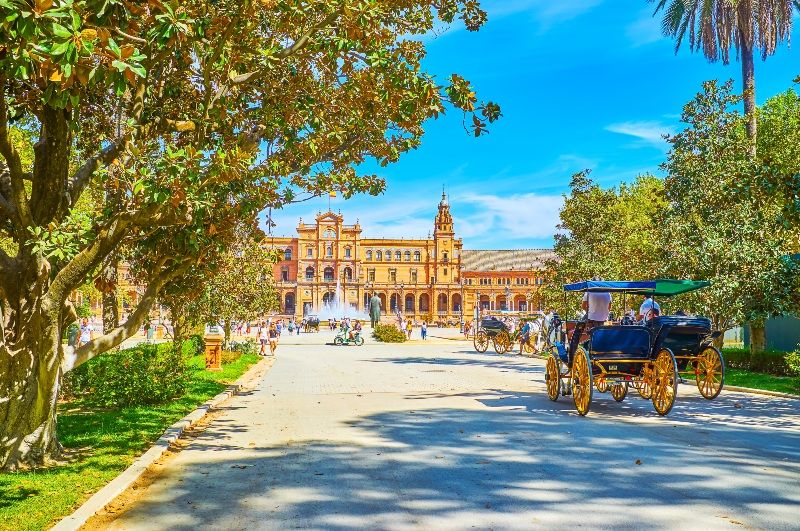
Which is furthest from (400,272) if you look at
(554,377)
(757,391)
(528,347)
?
(554,377)

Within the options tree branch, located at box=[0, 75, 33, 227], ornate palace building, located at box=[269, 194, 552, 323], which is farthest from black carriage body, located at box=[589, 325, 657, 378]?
ornate palace building, located at box=[269, 194, 552, 323]

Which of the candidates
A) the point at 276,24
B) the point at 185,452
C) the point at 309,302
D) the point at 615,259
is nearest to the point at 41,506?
the point at 185,452

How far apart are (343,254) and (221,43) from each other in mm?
112584

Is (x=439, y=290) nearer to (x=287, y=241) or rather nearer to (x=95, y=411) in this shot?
(x=287, y=241)

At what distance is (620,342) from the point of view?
1182 cm

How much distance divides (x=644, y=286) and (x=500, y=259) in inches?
4679

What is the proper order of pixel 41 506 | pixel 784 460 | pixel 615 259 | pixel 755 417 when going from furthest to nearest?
pixel 615 259, pixel 755 417, pixel 784 460, pixel 41 506

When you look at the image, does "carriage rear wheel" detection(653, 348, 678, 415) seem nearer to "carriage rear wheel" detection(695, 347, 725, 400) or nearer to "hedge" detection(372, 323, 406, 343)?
"carriage rear wheel" detection(695, 347, 725, 400)

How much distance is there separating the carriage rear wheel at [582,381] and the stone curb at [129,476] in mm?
6221

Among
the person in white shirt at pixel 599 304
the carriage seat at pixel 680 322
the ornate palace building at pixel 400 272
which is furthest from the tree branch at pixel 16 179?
the ornate palace building at pixel 400 272

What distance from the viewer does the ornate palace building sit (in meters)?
118

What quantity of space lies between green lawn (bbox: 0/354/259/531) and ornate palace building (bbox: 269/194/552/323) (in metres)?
103

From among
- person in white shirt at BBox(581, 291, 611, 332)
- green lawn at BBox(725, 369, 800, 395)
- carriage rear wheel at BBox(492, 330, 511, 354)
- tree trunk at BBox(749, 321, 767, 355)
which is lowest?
green lawn at BBox(725, 369, 800, 395)

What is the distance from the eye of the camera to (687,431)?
9602 mm
